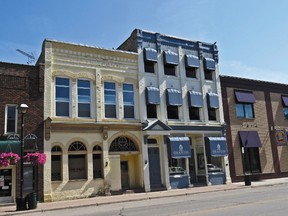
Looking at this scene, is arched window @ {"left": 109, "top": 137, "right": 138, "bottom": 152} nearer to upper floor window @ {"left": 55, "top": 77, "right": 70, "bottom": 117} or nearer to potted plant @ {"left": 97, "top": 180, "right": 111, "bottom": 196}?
potted plant @ {"left": 97, "top": 180, "right": 111, "bottom": 196}

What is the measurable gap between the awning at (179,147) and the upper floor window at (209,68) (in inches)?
255

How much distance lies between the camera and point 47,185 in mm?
19172

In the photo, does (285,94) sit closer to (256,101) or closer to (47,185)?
(256,101)

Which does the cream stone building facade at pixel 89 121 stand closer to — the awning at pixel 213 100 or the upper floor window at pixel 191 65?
the upper floor window at pixel 191 65

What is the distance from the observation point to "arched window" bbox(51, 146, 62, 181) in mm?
20062

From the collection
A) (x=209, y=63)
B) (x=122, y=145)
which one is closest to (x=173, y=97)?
(x=209, y=63)

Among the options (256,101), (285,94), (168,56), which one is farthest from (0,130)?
(285,94)

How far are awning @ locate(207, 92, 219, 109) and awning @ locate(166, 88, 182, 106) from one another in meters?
2.90

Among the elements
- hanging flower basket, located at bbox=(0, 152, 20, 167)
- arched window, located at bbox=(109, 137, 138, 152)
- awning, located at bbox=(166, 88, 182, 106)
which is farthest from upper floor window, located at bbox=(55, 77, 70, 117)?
awning, located at bbox=(166, 88, 182, 106)

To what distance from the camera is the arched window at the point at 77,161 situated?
67.9 feet

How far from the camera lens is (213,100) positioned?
2683 cm

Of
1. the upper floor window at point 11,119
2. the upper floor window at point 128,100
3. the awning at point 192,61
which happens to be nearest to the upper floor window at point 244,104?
the awning at point 192,61

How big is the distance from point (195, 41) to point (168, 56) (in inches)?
140

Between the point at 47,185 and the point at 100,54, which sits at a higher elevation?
the point at 100,54
